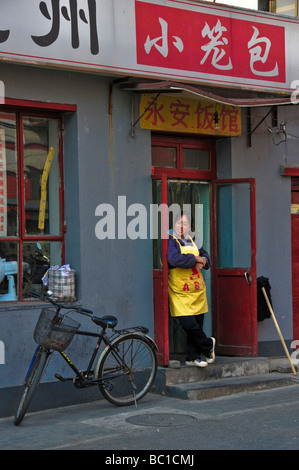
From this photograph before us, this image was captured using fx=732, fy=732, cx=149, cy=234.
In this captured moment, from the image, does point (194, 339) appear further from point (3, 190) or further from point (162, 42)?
point (162, 42)

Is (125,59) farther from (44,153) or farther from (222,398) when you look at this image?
(222,398)

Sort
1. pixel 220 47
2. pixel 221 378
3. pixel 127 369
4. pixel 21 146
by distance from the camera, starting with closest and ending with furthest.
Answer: pixel 127 369, pixel 21 146, pixel 221 378, pixel 220 47

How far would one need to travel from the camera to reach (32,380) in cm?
761

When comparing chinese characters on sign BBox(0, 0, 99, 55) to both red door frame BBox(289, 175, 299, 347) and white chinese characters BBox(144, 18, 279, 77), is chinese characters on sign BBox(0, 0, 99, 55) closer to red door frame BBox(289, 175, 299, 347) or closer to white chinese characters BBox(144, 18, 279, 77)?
white chinese characters BBox(144, 18, 279, 77)

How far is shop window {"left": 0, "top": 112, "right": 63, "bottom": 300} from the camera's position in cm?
855

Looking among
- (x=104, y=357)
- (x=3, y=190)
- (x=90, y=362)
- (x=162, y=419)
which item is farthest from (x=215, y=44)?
(x=162, y=419)

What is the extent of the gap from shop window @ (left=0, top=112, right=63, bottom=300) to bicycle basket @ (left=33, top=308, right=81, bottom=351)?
1.05 m

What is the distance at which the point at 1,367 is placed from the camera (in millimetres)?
8078

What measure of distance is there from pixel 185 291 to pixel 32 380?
2512mm

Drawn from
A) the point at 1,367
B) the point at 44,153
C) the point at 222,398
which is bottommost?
the point at 222,398

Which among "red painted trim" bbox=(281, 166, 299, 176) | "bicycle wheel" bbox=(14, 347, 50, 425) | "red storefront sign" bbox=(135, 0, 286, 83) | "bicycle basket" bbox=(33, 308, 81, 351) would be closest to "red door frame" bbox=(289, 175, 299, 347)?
"red painted trim" bbox=(281, 166, 299, 176)

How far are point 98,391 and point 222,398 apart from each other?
1508mm

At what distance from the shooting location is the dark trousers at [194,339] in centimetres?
922
